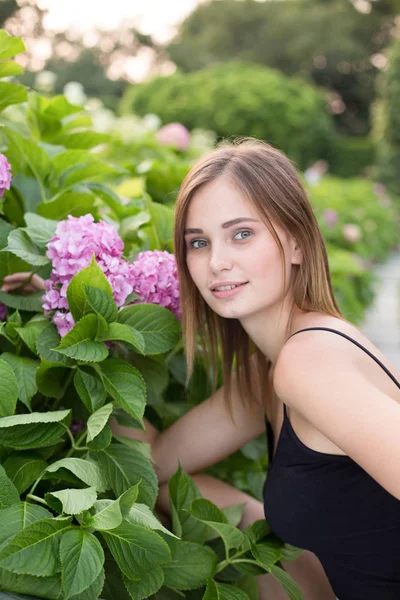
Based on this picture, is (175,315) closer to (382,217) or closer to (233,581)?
(233,581)

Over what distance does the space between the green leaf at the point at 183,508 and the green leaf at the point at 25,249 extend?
489 millimetres

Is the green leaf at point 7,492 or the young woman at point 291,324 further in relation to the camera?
the young woman at point 291,324

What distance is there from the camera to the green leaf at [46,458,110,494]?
116 cm

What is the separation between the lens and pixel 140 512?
3.82 feet

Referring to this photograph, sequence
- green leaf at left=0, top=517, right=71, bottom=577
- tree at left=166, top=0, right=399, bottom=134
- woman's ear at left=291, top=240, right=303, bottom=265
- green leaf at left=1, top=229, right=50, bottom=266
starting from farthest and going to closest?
tree at left=166, top=0, right=399, bottom=134, woman's ear at left=291, top=240, right=303, bottom=265, green leaf at left=1, top=229, right=50, bottom=266, green leaf at left=0, top=517, right=71, bottom=577

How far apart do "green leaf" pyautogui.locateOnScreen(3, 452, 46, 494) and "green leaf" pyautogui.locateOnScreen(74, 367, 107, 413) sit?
13 cm

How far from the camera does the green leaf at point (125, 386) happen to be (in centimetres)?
125

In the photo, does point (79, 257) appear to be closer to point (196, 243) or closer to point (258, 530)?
point (196, 243)

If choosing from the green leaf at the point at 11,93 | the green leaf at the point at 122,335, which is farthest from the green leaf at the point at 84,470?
the green leaf at the point at 11,93

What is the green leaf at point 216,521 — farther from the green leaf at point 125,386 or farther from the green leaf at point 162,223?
the green leaf at point 162,223

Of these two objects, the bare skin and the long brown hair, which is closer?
the long brown hair

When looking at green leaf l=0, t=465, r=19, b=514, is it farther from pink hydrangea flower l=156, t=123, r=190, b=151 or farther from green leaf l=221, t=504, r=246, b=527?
pink hydrangea flower l=156, t=123, r=190, b=151

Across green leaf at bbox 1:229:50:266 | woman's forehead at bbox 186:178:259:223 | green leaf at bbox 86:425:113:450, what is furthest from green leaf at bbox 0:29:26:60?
green leaf at bbox 86:425:113:450

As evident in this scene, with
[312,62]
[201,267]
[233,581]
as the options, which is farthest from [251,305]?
[312,62]
